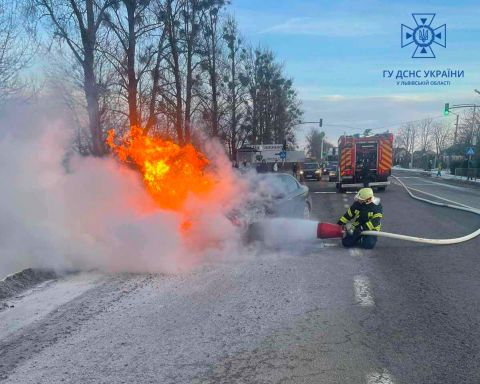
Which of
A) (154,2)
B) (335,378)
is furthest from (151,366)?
(154,2)

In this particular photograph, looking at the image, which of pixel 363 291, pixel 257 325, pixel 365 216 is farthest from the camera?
pixel 365 216

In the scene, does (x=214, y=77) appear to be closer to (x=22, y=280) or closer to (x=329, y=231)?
(x=329, y=231)

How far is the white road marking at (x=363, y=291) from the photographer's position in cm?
536

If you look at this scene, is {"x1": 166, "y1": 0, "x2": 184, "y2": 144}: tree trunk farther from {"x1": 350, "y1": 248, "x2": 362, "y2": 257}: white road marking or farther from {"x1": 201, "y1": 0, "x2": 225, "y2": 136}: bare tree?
{"x1": 350, "y1": 248, "x2": 362, "y2": 257}: white road marking

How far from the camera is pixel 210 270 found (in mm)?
7035

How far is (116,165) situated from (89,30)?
12.0 meters

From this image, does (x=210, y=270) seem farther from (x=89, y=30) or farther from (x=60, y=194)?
(x=89, y=30)

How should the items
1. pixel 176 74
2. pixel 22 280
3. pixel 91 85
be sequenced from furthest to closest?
pixel 176 74 → pixel 91 85 → pixel 22 280

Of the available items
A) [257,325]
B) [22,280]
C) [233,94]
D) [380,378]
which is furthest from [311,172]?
[380,378]

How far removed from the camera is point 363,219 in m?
8.58

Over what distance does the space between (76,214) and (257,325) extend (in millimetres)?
4130

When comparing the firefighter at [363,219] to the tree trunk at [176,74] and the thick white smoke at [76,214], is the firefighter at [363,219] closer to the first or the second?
the thick white smoke at [76,214]

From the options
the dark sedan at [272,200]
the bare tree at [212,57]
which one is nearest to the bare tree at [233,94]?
the bare tree at [212,57]

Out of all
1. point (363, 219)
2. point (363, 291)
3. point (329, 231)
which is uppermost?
point (363, 219)
